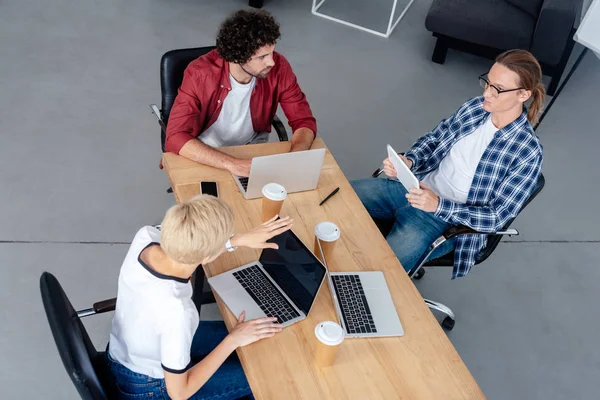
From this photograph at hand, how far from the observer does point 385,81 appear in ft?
14.7

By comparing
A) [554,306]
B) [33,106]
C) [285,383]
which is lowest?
[554,306]

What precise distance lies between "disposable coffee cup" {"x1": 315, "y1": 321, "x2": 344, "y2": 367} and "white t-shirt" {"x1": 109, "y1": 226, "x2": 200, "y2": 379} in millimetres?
357

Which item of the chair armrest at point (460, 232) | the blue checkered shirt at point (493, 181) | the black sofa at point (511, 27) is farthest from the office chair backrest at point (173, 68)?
the black sofa at point (511, 27)

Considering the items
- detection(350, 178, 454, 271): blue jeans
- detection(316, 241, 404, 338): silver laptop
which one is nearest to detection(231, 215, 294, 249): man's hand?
detection(316, 241, 404, 338): silver laptop

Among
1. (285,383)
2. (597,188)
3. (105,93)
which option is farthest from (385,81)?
(285,383)

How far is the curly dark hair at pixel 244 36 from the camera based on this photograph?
7.80ft

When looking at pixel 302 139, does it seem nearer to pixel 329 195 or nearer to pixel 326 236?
pixel 329 195

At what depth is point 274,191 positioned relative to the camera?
2066 millimetres

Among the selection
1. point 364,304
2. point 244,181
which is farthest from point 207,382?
point 244,181

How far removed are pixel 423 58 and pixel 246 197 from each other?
3.02m

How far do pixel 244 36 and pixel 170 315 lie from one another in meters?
1.22

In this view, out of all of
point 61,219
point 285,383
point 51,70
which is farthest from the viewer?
point 51,70

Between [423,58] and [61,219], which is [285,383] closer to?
[61,219]

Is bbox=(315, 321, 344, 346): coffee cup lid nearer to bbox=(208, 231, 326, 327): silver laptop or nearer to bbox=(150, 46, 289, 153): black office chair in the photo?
bbox=(208, 231, 326, 327): silver laptop
